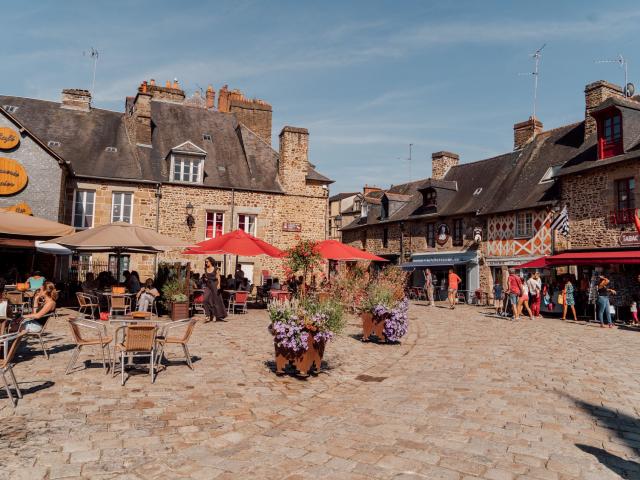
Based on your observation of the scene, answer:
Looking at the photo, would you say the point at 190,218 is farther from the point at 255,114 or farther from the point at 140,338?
the point at 140,338

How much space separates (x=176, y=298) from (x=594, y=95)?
62.4 feet

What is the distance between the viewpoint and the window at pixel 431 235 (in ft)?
87.1

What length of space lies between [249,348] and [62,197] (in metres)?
12.7

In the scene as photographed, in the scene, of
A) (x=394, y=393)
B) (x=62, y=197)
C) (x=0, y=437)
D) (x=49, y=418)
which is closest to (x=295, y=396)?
(x=394, y=393)

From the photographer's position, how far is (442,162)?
29766mm

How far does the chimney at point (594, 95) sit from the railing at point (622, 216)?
16.8ft

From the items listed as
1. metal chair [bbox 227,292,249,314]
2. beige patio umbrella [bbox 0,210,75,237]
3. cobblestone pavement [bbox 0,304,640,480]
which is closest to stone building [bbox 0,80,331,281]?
metal chair [bbox 227,292,249,314]

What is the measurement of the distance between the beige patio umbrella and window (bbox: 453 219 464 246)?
19.0 meters

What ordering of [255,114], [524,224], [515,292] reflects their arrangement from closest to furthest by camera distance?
[515,292] < [524,224] < [255,114]

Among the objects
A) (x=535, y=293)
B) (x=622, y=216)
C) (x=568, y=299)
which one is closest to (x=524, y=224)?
(x=535, y=293)

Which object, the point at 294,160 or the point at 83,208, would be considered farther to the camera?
the point at 294,160

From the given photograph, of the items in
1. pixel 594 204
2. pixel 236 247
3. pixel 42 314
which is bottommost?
pixel 42 314

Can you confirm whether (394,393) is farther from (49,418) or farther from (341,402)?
(49,418)

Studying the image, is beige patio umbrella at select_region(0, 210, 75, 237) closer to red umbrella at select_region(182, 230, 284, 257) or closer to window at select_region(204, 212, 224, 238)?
red umbrella at select_region(182, 230, 284, 257)
